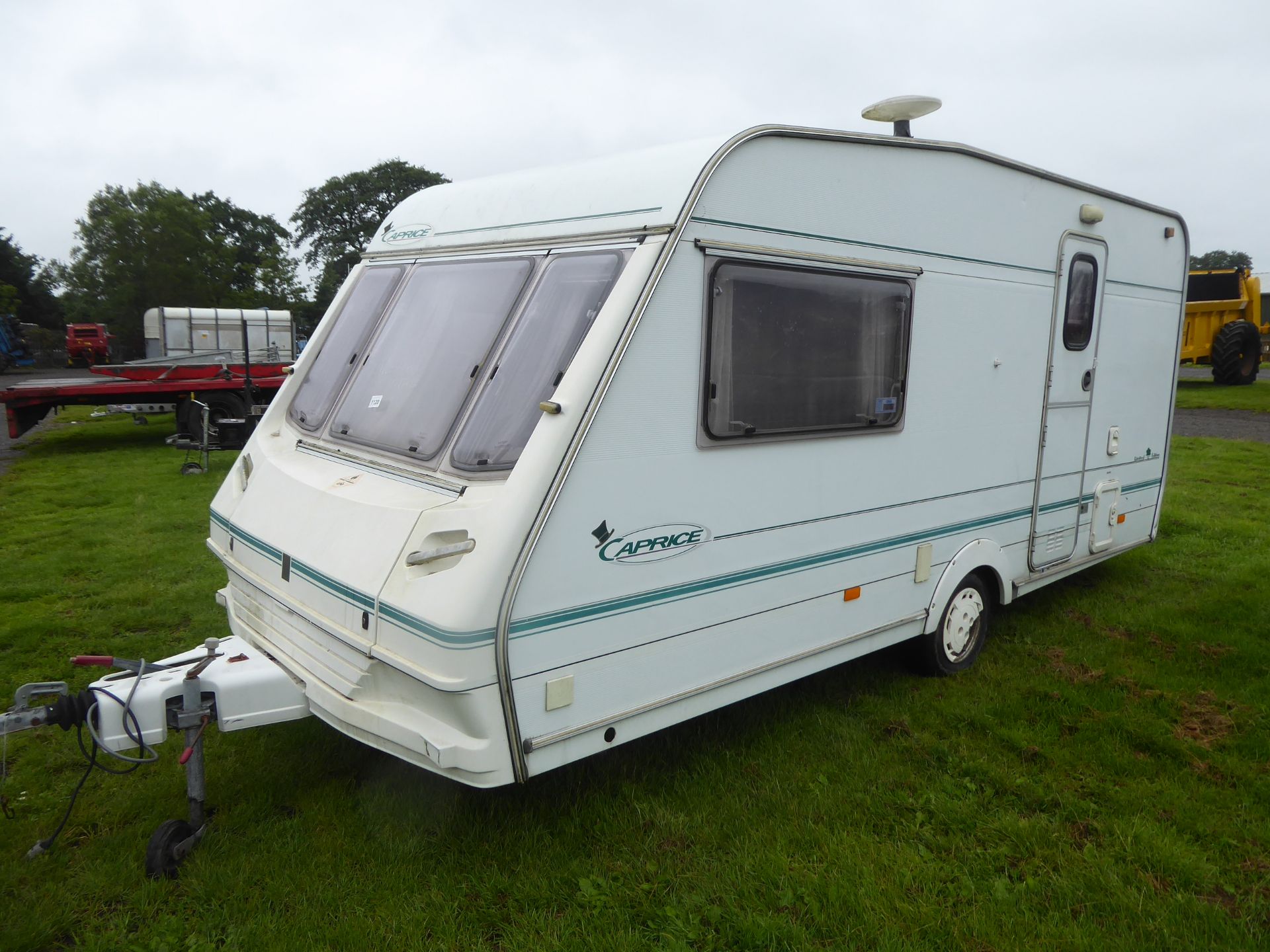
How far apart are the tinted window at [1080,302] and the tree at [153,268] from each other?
3489cm

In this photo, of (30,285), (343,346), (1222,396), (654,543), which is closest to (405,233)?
(343,346)

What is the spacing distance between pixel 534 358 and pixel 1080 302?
366 centimetres

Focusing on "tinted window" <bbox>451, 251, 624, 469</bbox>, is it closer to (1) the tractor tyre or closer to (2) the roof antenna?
(2) the roof antenna

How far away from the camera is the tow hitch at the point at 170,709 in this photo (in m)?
3.00

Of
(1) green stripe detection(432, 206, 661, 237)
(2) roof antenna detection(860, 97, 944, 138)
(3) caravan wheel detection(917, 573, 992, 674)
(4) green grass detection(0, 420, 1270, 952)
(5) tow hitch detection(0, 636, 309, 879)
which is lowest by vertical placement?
(4) green grass detection(0, 420, 1270, 952)

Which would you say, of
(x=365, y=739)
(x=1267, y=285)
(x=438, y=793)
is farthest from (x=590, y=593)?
(x=1267, y=285)

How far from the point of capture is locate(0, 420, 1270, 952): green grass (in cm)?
293

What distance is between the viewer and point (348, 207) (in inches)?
1710

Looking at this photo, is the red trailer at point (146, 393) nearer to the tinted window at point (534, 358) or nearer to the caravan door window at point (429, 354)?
the caravan door window at point (429, 354)

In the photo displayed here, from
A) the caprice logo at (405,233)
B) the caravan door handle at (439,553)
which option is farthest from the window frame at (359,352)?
the caravan door handle at (439,553)

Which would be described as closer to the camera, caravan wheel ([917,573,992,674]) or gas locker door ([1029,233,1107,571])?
caravan wheel ([917,573,992,674])

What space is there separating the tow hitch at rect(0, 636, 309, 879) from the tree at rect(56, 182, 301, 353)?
3525 centimetres

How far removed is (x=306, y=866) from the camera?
3.19m

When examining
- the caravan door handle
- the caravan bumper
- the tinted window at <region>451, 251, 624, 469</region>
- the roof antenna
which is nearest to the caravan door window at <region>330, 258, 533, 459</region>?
the tinted window at <region>451, 251, 624, 469</region>
